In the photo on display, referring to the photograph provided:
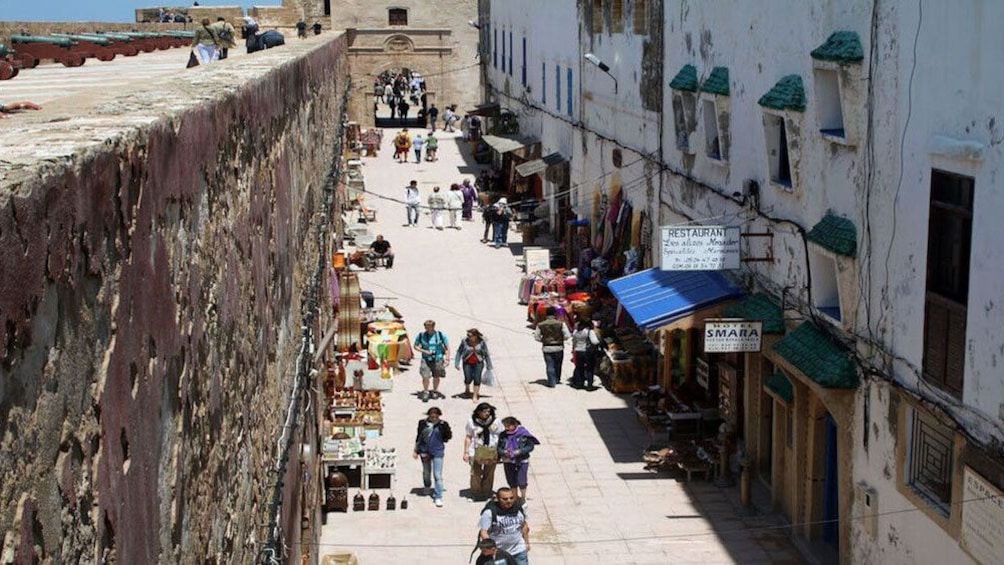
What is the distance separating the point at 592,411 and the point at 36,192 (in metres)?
16.6

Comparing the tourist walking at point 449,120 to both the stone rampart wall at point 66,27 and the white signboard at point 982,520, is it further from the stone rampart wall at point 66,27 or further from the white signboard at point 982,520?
the white signboard at point 982,520

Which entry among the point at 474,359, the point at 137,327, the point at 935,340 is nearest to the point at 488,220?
the point at 474,359

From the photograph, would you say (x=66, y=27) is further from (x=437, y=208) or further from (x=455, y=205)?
(x=455, y=205)

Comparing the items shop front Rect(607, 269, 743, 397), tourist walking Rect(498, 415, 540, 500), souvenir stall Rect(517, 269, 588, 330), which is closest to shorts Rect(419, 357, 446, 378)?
shop front Rect(607, 269, 743, 397)

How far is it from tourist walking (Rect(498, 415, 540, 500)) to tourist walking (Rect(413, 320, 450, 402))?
14.9 ft

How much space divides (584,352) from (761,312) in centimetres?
516

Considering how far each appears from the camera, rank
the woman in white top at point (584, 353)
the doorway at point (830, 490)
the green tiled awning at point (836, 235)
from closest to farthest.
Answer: the green tiled awning at point (836, 235)
the doorway at point (830, 490)
the woman in white top at point (584, 353)

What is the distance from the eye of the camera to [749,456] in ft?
51.2

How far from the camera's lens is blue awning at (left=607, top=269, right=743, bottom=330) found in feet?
52.2

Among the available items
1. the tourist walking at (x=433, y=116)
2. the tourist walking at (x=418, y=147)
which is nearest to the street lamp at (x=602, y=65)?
the tourist walking at (x=418, y=147)

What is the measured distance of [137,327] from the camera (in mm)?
3615

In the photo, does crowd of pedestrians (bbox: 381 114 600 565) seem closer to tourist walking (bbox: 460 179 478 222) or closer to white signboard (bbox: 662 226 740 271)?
white signboard (bbox: 662 226 740 271)

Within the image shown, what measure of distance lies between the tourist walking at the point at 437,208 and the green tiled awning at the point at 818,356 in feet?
67.6

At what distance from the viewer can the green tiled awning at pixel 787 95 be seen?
45.1 feet
